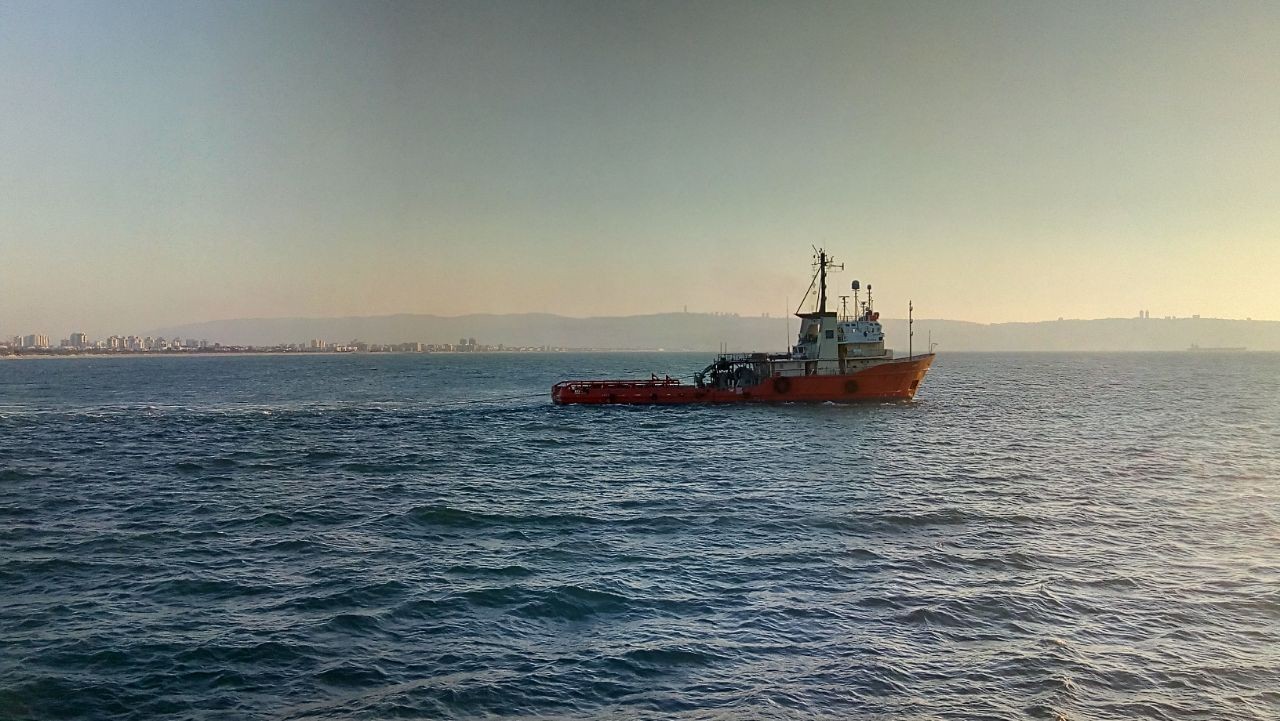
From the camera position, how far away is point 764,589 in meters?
16.4

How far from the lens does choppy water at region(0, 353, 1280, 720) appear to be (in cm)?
1166

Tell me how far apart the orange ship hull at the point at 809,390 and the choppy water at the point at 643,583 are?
67.5 feet

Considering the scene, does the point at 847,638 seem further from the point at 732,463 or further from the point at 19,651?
the point at 732,463

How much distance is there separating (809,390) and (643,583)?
45.9m

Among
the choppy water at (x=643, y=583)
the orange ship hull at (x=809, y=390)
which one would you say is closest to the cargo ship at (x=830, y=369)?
the orange ship hull at (x=809, y=390)

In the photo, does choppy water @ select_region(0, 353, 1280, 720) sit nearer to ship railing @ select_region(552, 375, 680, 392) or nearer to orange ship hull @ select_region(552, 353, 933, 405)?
orange ship hull @ select_region(552, 353, 933, 405)

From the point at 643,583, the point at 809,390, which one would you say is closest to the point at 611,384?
the point at 809,390

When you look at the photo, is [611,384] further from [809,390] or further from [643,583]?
[643,583]

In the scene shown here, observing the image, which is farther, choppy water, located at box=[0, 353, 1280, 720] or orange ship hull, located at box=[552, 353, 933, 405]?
orange ship hull, located at box=[552, 353, 933, 405]

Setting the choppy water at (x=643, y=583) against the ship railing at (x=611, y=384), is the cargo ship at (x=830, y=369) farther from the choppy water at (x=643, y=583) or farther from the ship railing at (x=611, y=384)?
the choppy water at (x=643, y=583)

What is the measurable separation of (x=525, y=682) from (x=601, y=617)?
10.1ft

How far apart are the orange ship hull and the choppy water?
20.6 meters

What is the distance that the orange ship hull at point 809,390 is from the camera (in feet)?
197

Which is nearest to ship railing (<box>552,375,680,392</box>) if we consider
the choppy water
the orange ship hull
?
the orange ship hull
